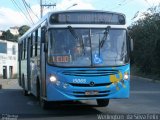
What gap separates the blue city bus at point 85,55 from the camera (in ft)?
48.4

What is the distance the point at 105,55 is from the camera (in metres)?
15.1

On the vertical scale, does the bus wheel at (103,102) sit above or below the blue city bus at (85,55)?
below

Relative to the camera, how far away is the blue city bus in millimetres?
14758

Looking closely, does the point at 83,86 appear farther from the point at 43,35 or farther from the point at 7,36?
Answer: the point at 7,36

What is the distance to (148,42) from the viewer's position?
47.7m

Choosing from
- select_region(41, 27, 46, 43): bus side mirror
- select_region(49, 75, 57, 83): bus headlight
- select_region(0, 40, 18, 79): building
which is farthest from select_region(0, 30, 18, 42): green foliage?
select_region(49, 75, 57, 83): bus headlight

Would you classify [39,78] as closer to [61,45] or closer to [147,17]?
[61,45]

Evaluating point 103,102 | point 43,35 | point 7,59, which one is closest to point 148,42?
point 103,102

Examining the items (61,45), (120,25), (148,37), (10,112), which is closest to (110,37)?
(120,25)

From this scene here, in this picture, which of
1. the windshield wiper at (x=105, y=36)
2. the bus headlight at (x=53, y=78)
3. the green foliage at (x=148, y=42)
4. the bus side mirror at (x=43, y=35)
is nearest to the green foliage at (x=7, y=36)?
the green foliage at (x=148, y=42)

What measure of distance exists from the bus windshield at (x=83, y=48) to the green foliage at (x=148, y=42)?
3105 cm

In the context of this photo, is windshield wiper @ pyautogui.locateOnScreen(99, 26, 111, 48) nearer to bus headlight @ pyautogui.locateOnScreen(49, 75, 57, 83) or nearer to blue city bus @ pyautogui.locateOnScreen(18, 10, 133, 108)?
blue city bus @ pyautogui.locateOnScreen(18, 10, 133, 108)

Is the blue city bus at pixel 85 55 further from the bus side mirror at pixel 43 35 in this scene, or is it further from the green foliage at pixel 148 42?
the green foliage at pixel 148 42

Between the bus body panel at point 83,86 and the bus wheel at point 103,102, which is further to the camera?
the bus wheel at point 103,102
